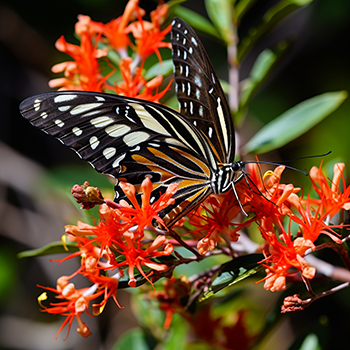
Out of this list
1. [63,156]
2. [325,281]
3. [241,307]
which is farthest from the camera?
[63,156]

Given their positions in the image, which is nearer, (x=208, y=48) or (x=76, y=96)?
(x=76, y=96)

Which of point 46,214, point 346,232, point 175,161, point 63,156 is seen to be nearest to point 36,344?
point 46,214

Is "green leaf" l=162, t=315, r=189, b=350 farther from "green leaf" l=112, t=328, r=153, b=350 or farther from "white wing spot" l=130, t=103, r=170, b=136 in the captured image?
"white wing spot" l=130, t=103, r=170, b=136

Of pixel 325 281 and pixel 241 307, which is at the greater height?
pixel 325 281

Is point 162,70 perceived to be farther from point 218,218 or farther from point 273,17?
point 218,218

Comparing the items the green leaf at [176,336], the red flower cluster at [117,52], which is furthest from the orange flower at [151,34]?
the green leaf at [176,336]

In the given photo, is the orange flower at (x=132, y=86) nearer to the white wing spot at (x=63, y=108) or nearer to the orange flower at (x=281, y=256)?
the white wing spot at (x=63, y=108)

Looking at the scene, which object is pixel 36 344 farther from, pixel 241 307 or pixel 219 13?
pixel 219 13
